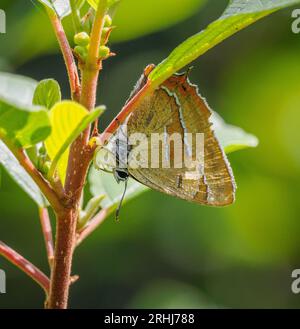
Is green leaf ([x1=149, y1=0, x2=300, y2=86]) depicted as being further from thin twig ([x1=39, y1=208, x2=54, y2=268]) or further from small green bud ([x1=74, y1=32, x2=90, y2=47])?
thin twig ([x1=39, y1=208, x2=54, y2=268])

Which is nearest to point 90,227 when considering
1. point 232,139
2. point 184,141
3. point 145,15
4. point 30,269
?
point 30,269

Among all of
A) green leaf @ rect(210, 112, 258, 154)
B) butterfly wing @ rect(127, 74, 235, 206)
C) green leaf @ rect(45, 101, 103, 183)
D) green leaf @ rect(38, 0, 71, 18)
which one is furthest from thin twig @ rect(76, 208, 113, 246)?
green leaf @ rect(38, 0, 71, 18)

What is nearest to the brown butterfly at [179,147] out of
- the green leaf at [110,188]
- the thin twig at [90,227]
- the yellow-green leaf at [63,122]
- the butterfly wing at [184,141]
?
the butterfly wing at [184,141]

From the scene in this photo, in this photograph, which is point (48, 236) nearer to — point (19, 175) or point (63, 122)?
point (19, 175)

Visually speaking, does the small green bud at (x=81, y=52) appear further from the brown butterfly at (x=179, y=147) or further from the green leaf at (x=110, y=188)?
the green leaf at (x=110, y=188)

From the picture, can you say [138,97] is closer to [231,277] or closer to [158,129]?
[158,129]

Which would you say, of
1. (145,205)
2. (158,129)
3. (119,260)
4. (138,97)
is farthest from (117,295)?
(138,97)
